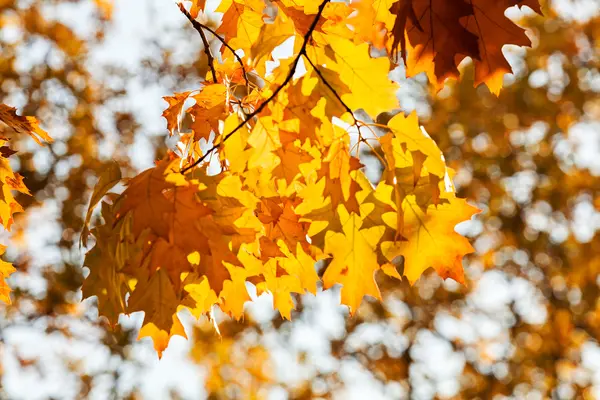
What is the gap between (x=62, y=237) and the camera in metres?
7.16

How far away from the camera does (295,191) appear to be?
5.60ft

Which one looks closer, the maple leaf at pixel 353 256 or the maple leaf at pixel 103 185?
the maple leaf at pixel 103 185

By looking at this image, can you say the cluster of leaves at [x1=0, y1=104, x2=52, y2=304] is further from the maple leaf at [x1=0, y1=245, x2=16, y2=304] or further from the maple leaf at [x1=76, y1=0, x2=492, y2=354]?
the maple leaf at [x1=76, y1=0, x2=492, y2=354]

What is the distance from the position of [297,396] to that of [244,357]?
0.95 meters

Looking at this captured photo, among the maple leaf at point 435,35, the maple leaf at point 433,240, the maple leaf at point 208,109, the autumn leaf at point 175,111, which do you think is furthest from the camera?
the autumn leaf at point 175,111

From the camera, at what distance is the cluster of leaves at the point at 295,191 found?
138cm

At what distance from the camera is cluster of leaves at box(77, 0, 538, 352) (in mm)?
1379

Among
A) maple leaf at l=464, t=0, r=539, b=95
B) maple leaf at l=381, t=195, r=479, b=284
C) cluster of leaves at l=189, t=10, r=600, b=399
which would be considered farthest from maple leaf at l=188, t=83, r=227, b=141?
cluster of leaves at l=189, t=10, r=600, b=399

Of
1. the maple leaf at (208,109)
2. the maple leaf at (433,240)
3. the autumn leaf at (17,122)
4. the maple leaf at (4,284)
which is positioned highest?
the autumn leaf at (17,122)

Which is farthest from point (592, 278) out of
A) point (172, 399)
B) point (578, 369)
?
point (172, 399)

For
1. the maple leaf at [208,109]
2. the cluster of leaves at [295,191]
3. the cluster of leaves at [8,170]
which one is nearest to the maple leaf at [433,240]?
the cluster of leaves at [295,191]

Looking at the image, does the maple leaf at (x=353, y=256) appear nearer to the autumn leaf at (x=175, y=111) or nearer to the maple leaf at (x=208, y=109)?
the maple leaf at (x=208, y=109)

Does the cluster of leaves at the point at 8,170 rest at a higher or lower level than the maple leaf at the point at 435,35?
higher

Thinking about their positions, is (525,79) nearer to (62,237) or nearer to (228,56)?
(62,237)
